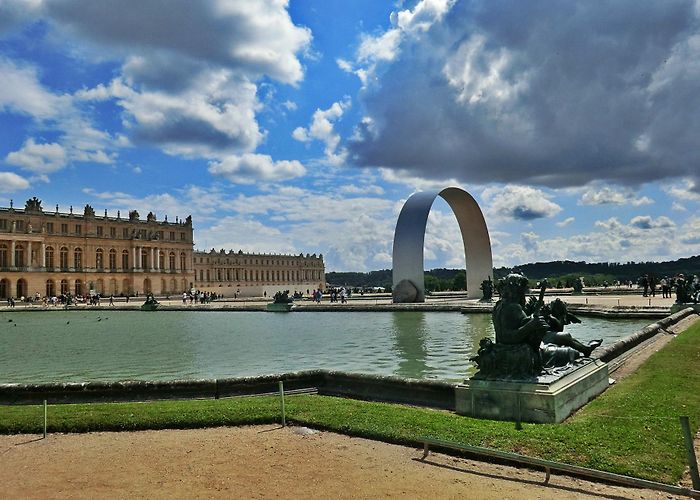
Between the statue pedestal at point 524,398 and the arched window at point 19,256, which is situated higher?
the arched window at point 19,256

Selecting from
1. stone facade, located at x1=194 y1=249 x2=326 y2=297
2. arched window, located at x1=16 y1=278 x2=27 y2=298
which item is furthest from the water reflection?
stone facade, located at x1=194 y1=249 x2=326 y2=297

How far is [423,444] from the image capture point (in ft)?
22.0

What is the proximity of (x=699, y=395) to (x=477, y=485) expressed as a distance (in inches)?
199

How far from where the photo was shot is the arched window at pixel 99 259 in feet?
329

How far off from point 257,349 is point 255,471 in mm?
12673

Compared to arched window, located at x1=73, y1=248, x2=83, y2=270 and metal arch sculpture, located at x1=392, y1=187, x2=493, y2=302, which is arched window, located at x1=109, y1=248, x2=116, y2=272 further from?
metal arch sculpture, located at x1=392, y1=187, x2=493, y2=302

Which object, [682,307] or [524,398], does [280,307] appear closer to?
[682,307]

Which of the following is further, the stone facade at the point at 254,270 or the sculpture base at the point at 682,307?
the stone facade at the point at 254,270

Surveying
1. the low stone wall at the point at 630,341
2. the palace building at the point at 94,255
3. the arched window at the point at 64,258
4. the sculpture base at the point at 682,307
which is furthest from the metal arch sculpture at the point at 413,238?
the arched window at the point at 64,258

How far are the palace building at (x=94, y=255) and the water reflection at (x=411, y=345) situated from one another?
59.5 metres

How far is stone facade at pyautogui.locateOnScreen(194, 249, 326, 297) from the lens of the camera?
13212 cm

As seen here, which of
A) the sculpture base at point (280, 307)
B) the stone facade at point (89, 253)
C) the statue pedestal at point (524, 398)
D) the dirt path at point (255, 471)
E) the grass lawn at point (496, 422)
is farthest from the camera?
the stone facade at point (89, 253)

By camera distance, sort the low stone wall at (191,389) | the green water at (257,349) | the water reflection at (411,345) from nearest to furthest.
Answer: the low stone wall at (191,389)
the water reflection at (411,345)
the green water at (257,349)

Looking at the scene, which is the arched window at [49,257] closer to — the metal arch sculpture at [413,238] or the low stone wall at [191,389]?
the metal arch sculpture at [413,238]
